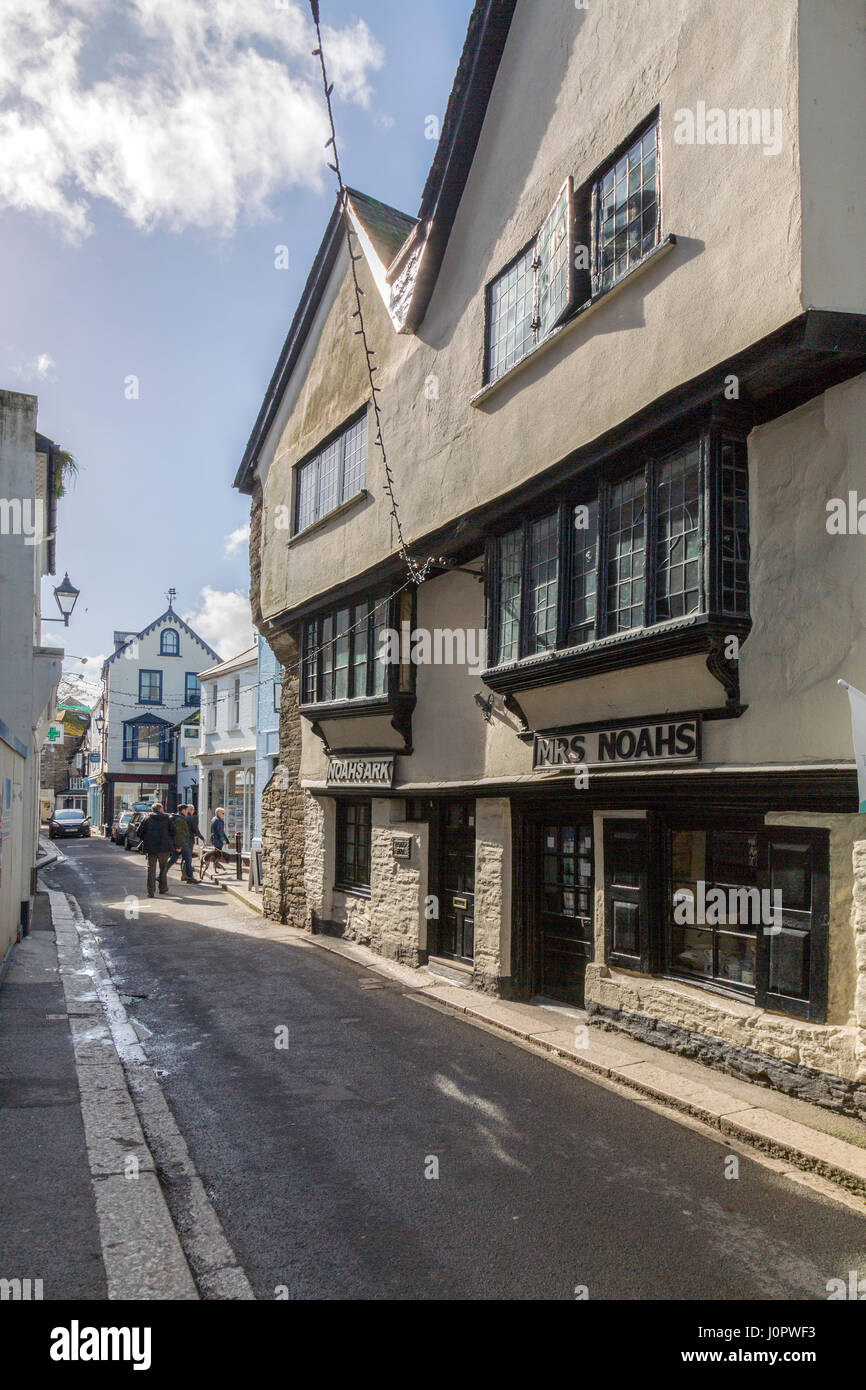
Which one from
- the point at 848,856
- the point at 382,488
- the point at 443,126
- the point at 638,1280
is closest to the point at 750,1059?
the point at 848,856

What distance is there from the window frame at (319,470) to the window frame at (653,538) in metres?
5.12

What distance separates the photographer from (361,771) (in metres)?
14.1

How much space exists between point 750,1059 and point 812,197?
254 inches

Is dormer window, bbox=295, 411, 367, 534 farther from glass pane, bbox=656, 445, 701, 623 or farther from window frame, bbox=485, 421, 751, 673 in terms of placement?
glass pane, bbox=656, 445, 701, 623

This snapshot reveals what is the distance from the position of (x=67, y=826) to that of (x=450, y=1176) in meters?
43.5

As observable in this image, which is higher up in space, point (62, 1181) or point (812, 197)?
point (812, 197)

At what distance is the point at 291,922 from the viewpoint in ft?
55.8

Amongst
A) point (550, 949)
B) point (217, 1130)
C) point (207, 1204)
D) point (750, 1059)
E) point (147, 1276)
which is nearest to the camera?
point (147, 1276)

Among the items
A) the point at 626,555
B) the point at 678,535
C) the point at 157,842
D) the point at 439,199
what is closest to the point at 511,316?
the point at 439,199

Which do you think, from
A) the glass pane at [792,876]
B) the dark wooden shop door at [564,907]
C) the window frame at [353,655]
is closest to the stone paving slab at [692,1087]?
the dark wooden shop door at [564,907]

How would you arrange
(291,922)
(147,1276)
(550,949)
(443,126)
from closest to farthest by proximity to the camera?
1. (147,1276)
2. (550,949)
3. (443,126)
4. (291,922)

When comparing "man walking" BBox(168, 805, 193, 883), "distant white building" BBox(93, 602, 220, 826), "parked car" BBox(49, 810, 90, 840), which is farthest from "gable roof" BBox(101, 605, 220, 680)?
"man walking" BBox(168, 805, 193, 883)

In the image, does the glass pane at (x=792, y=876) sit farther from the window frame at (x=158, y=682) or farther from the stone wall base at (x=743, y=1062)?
the window frame at (x=158, y=682)

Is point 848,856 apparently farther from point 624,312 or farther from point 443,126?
point 443,126
